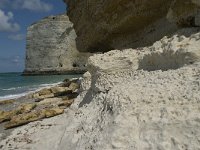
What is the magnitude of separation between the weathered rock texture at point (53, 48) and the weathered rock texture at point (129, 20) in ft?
107

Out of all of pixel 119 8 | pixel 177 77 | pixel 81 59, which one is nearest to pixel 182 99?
pixel 177 77

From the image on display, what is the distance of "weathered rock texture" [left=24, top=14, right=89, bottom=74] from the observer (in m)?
43.6

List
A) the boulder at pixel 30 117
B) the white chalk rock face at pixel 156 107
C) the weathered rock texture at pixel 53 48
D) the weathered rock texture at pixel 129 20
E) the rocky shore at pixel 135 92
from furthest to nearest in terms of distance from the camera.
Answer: the weathered rock texture at pixel 53 48 < the boulder at pixel 30 117 < the weathered rock texture at pixel 129 20 < the rocky shore at pixel 135 92 < the white chalk rock face at pixel 156 107

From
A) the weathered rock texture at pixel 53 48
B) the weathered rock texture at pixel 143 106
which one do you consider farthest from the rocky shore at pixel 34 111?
the weathered rock texture at pixel 53 48

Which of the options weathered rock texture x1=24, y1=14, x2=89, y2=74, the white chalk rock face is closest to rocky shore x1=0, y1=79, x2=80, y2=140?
the white chalk rock face

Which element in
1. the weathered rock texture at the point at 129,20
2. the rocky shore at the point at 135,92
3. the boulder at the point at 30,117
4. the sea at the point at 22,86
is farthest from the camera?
the sea at the point at 22,86

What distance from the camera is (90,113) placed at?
5.36 meters

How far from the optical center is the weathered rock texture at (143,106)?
3.45m

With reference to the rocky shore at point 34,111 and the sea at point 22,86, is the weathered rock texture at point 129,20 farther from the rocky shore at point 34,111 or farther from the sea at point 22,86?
the sea at point 22,86

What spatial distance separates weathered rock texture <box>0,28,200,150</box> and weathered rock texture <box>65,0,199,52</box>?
68cm

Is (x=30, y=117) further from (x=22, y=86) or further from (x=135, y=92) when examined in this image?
(x=22, y=86)

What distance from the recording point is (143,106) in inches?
155

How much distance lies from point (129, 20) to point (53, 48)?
1464 inches

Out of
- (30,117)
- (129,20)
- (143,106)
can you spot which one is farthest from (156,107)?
(30,117)
